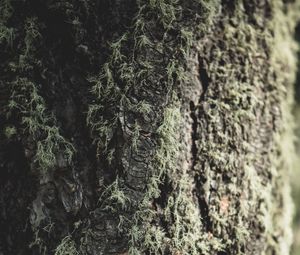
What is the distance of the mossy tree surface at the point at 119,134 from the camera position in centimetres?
156

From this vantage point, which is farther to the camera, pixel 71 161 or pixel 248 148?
pixel 248 148

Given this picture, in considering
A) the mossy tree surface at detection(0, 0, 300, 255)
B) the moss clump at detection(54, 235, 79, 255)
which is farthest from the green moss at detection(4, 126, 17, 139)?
the moss clump at detection(54, 235, 79, 255)

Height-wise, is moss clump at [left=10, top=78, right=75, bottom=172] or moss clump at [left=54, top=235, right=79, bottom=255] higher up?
moss clump at [left=10, top=78, right=75, bottom=172]

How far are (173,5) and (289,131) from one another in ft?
3.24

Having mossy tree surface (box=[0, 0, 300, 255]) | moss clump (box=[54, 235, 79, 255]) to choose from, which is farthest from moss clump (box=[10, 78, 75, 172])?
moss clump (box=[54, 235, 79, 255])

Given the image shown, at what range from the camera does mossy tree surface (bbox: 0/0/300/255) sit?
1564 mm

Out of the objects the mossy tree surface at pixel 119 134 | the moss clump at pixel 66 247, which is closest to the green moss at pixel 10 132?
the mossy tree surface at pixel 119 134

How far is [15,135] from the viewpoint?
1.63 m

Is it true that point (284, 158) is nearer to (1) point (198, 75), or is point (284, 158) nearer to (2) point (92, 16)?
(1) point (198, 75)

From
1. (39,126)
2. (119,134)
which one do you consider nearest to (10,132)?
(39,126)

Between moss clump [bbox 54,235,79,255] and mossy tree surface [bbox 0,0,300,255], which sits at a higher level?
mossy tree surface [bbox 0,0,300,255]

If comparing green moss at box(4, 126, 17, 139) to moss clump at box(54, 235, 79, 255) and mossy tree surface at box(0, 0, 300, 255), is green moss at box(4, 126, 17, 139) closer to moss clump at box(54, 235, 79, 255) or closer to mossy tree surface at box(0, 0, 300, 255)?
mossy tree surface at box(0, 0, 300, 255)

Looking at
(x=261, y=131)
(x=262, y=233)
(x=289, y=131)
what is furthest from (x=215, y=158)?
(x=289, y=131)

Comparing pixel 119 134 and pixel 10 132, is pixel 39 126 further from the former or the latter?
pixel 119 134
